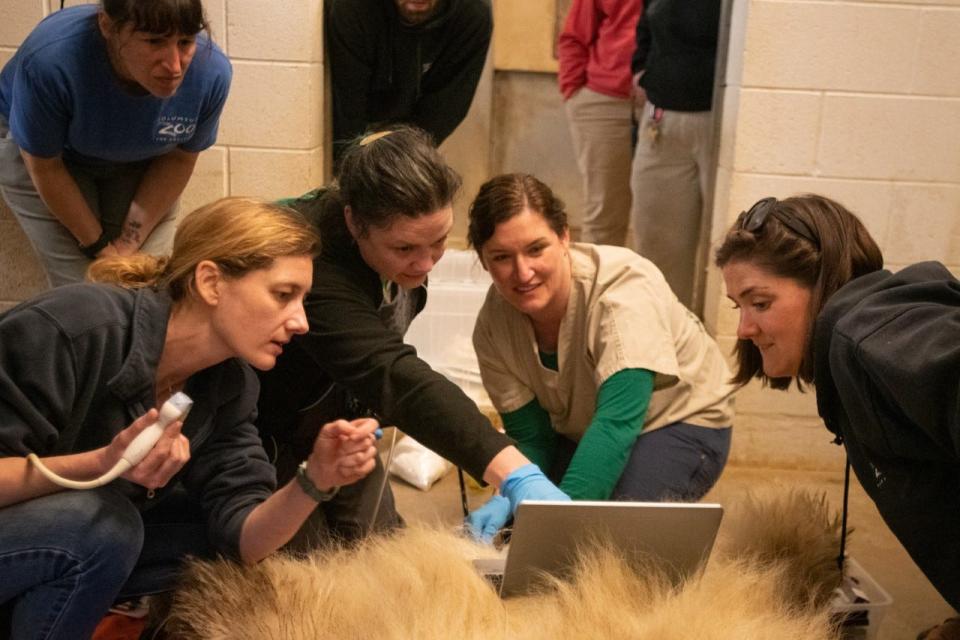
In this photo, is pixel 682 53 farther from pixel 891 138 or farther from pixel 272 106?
pixel 272 106

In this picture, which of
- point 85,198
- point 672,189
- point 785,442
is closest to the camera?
point 85,198

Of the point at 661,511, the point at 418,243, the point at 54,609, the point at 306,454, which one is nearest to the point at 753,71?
the point at 418,243

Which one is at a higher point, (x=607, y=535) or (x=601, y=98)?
(x=601, y=98)

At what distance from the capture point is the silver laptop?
1249 mm

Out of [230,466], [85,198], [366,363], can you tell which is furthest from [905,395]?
[85,198]

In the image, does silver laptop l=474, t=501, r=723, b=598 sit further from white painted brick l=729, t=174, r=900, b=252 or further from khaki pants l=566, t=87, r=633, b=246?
khaki pants l=566, t=87, r=633, b=246

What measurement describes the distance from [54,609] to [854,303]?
1.05 meters

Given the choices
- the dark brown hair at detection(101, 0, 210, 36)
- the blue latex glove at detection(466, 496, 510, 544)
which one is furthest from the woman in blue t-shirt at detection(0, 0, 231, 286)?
the blue latex glove at detection(466, 496, 510, 544)

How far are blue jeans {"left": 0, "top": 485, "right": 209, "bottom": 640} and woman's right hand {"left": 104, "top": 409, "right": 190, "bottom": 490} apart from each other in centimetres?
8

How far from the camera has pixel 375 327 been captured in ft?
5.47

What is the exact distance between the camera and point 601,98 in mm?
3180

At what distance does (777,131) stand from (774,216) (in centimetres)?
112

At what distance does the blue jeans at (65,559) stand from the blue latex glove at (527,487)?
0.50 m

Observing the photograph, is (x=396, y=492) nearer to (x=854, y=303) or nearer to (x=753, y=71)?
(x=753, y=71)
